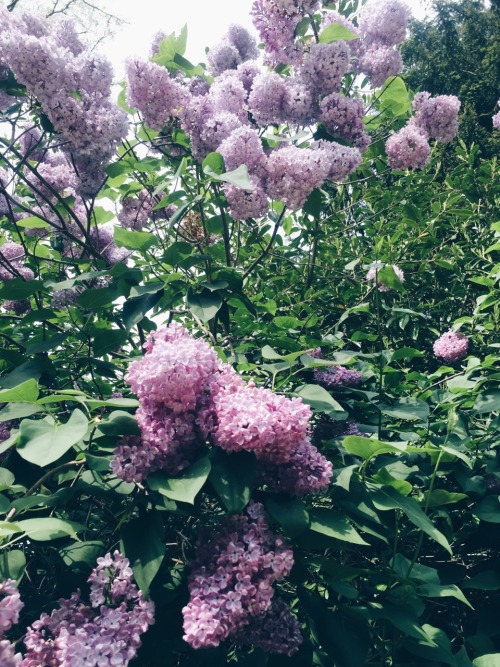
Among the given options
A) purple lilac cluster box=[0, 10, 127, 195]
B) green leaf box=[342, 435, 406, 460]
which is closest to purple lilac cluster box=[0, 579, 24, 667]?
green leaf box=[342, 435, 406, 460]

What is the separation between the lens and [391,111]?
2.58m

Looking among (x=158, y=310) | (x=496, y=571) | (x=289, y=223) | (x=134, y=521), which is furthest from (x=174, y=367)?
(x=289, y=223)

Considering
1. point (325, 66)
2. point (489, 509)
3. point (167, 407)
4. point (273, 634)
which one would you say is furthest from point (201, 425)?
point (325, 66)

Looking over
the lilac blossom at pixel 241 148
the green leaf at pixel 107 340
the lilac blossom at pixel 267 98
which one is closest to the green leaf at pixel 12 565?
the green leaf at pixel 107 340

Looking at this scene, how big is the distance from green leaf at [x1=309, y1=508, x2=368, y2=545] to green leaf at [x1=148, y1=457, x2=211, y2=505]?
0.26 m

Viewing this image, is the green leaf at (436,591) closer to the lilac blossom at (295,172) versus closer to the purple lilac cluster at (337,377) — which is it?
the purple lilac cluster at (337,377)

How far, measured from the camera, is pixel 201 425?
1.24 m

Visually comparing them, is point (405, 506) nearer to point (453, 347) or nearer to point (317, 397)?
point (317, 397)

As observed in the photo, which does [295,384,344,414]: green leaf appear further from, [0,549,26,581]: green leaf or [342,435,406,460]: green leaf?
[0,549,26,581]: green leaf

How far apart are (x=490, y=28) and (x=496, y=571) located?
23459mm

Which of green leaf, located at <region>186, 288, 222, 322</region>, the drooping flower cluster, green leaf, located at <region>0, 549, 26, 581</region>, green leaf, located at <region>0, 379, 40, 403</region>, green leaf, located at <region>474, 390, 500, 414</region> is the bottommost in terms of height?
green leaf, located at <region>474, 390, 500, 414</region>

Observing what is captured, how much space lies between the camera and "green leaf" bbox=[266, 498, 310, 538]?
112 cm

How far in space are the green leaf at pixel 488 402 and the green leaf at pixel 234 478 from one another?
823mm

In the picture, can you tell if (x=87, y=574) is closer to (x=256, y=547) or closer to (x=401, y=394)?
(x=256, y=547)
